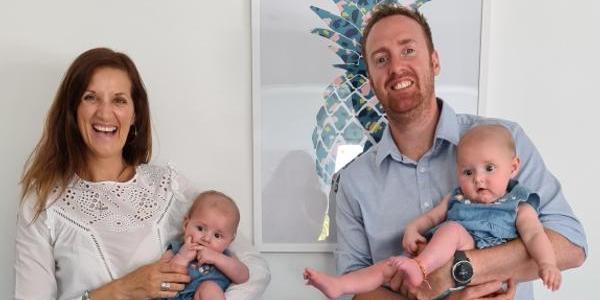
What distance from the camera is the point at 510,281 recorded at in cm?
140

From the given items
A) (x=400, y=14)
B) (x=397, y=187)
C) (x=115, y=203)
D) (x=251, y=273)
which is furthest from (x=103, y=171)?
(x=400, y=14)

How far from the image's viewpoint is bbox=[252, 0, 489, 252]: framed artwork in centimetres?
188

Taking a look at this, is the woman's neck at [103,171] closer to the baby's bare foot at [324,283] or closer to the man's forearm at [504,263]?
the baby's bare foot at [324,283]

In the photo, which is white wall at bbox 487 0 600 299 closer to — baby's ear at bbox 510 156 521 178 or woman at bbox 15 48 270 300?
baby's ear at bbox 510 156 521 178

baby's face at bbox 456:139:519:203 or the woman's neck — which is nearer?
baby's face at bbox 456:139:519:203

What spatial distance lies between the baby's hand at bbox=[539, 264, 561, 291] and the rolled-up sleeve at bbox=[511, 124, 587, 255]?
0.74ft

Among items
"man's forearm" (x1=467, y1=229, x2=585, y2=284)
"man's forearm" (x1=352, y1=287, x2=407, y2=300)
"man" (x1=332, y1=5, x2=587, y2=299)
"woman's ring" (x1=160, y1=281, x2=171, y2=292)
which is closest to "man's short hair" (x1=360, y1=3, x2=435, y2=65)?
"man" (x1=332, y1=5, x2=587, y2=299)

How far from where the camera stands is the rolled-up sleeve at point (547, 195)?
1452mm

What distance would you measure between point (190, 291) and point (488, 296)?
0.87m

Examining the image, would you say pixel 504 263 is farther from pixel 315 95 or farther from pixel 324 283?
pixel 315 95

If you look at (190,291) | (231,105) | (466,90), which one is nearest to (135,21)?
(231,105)

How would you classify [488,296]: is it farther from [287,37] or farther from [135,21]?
[135,21]

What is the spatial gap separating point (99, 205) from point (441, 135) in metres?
1.09

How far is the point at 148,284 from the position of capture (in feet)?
5.06
